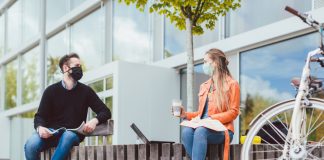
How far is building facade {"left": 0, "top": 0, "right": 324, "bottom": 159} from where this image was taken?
1060 centimetres

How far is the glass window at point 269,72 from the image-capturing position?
33.9ft

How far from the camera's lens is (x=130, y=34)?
16.3 metres

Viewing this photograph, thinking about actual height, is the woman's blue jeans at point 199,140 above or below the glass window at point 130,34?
below

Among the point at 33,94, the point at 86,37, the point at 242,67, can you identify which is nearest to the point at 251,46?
the point at 242,67

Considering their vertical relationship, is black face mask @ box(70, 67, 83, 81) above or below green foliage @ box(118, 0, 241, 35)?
below

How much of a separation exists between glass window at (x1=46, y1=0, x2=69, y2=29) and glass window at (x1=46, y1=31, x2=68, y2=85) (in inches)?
24.5

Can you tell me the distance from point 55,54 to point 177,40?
29.6 ft

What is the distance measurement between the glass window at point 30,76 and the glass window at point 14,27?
4.35ft

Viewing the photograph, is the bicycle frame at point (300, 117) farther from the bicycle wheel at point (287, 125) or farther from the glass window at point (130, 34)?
the glass window at point (130, 34)

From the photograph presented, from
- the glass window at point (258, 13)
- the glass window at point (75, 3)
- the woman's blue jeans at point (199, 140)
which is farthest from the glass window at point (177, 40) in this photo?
the woman's blue jeans at point (199, 140)

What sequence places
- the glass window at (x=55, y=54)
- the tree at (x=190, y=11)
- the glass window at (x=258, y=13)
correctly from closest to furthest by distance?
the tree at (x=190, y=11)
the glass window at (x=258, y=13)
the glass window at (x=55, y=54)

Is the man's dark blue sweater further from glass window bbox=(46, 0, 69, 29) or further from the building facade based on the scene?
glass window bbox=(46, 0, 69, 29)

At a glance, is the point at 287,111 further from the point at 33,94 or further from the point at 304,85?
the point at 33,94

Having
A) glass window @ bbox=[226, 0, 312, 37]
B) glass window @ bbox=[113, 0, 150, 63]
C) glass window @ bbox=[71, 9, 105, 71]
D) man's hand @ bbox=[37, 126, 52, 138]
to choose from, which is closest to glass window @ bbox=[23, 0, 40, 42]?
glass window @ bbox=[71, 9, 105, 71]
